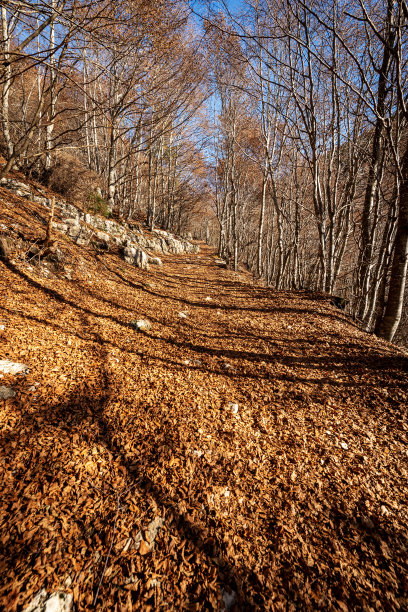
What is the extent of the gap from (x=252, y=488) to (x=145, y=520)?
101 centimetres

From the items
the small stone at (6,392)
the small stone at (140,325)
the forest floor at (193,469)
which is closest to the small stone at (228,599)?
the forest floor at (193,469)

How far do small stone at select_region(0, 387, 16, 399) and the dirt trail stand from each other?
0.07 metres

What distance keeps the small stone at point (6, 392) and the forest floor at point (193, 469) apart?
2.4 inches

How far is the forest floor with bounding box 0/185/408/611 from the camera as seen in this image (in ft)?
5.31

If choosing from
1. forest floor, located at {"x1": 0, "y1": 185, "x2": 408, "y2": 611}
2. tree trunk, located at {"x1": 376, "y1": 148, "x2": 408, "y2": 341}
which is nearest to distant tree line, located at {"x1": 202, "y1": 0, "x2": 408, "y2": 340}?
tree trunk, located at {"x1": 376, "y1": 148, "x2": 408, "y2": 341}

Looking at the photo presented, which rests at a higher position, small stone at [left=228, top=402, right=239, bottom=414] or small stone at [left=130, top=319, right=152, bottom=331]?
small stone at [left=130, top=319, right=152, bottom=331]

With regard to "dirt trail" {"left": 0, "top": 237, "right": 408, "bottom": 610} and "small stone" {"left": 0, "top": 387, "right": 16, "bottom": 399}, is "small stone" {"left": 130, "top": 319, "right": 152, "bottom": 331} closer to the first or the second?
"dirt trail" {"left": 0, "top": 237, "right": 408, "bottom": 610}

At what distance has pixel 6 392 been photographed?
259 cm

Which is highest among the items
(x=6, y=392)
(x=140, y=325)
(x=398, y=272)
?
(x=398, y=272)

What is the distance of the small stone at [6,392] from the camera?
2.57 m

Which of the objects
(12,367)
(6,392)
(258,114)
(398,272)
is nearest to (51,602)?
(6,392)

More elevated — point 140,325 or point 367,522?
point 140,325

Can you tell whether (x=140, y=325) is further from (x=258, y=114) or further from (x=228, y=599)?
(x=258, y=114)

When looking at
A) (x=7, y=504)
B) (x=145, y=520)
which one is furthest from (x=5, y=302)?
(x=145, y=520)
